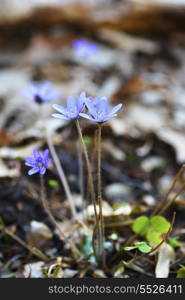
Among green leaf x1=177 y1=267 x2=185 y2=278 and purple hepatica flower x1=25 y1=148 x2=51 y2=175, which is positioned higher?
purple hepatica flower x1=25 y1=148 x2=51 y2=175

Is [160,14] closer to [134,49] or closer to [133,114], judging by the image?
[134,49]

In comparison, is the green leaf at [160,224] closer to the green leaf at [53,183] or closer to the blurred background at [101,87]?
the blurred background at [101,87]

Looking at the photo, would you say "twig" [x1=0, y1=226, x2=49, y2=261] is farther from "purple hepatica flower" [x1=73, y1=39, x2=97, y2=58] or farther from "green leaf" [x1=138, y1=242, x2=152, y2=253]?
"purple hepatica flower" [x1=73, y1=39, x2=97, y2=58]

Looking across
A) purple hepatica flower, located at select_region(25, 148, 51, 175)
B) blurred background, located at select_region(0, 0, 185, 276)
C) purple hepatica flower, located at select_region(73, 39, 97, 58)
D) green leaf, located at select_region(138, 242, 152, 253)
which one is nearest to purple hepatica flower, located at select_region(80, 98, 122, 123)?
purple hepatica flower, located at select_region(25, 148, 51, 175)

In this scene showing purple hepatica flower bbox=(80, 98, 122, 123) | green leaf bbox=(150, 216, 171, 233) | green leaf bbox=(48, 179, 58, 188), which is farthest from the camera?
green leaf bbox=(48, 179, 58, 188)

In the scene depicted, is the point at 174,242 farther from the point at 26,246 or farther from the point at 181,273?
the point at 26,246

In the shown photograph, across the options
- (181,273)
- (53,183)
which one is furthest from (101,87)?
(181,273)
